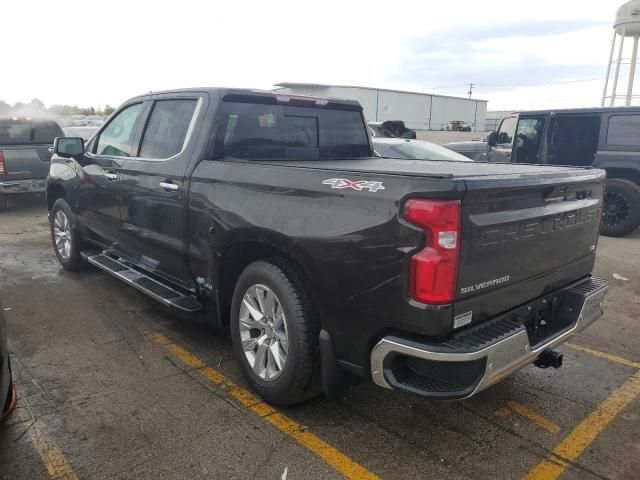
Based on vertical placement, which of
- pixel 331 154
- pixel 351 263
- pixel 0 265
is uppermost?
pixel 331 154

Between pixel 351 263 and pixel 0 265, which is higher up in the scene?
pixel 351 263

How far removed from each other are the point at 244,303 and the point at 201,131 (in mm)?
1298

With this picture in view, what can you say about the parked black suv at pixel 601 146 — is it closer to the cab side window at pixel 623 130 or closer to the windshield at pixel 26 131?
the cab side window at pixel 623 130

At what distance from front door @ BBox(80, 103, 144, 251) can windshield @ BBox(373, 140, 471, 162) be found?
12.4ft

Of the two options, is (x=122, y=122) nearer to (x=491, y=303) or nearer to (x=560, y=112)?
(x=491, y=303)

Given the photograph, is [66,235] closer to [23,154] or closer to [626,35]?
[23,154]

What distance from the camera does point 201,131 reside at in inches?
147

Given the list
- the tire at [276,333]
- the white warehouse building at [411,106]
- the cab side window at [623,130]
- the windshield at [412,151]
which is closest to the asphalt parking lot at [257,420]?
the tire at [276,333]

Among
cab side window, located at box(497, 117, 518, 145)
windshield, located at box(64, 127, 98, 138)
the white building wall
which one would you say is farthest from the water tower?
the white building wall

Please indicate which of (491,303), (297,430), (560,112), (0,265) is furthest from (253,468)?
(560,112)

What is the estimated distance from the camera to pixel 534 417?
3195 millimetres

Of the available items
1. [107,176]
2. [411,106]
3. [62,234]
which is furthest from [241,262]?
[411,106]

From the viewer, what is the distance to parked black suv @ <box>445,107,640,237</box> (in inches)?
337

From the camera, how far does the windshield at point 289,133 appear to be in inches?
150
